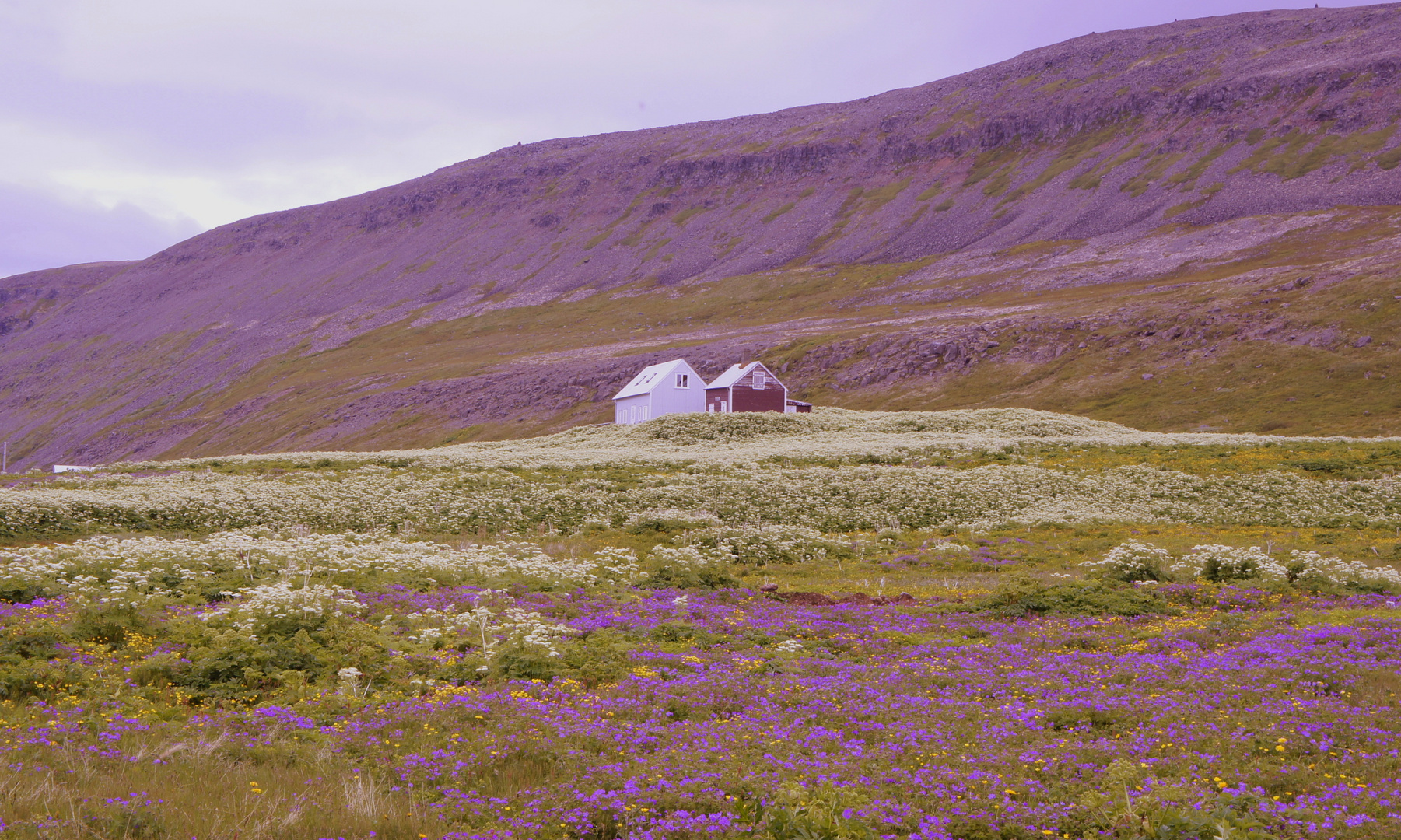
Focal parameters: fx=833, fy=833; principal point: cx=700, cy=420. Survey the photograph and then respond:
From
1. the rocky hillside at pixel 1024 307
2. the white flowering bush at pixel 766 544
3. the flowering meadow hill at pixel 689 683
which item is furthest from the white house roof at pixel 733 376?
the white flowering bush at pixel 766 544

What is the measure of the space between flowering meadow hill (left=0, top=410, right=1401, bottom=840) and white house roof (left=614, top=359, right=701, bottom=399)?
60.6 meters

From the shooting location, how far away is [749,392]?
86.2m

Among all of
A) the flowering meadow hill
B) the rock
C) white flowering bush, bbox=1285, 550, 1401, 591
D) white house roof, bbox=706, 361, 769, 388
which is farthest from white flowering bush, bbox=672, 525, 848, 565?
white house roof, bbox=706, 361, 769, 388

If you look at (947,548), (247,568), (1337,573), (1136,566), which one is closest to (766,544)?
(947,548)

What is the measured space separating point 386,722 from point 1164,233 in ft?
506

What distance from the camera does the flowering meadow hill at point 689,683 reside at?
7211 mm

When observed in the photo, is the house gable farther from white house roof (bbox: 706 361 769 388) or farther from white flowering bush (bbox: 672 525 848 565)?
white flowering bush (bbox: 672 525 848 565)

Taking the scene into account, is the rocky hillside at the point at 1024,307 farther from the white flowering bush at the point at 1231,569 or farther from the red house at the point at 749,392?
the white flowering bush at the point at 1231,569

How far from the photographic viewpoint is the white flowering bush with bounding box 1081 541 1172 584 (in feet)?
66.3

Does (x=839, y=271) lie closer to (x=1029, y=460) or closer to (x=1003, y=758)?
(x=1029, y=460)

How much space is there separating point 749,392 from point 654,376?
447 inches

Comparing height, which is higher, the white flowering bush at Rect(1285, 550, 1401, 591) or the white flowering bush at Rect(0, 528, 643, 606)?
the white flowering bush at Rect(0, 528, 643, 606)

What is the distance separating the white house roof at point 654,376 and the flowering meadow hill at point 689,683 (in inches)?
2387

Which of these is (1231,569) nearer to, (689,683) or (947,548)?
(947,548)
